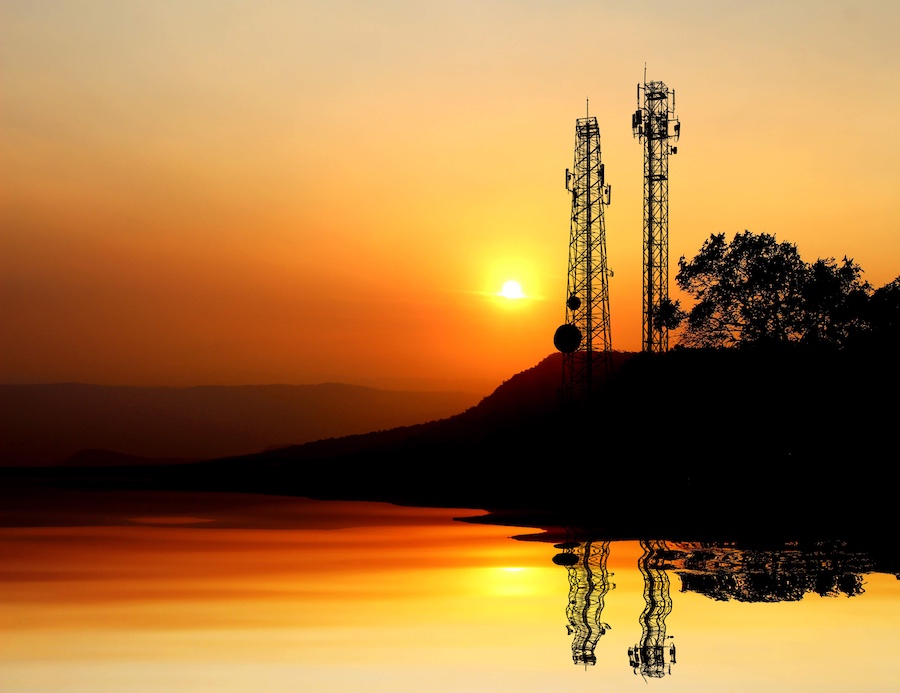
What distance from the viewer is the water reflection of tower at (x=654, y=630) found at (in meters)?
21.6

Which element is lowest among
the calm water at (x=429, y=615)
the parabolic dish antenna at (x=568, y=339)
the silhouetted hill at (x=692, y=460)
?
the calm water at (x=429, y=615)

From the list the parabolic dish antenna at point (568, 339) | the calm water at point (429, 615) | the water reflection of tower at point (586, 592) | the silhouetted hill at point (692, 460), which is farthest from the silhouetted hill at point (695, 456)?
the calm water at point (429, 615)

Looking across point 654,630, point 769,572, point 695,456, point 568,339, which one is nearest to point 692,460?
point 695,456

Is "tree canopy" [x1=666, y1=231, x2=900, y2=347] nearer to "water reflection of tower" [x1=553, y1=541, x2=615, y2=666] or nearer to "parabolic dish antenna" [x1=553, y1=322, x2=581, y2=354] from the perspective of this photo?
"parabolic dish antenna" [x1=553, y1=322, x2=581, y2=354]

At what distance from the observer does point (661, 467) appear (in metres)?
76.9

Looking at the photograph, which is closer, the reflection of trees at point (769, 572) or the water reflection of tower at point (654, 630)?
the water reflection of tower at point (654, 630)

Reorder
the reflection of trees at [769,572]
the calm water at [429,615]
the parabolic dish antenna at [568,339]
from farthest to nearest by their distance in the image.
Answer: the parabolic dish antenna at [568,339] < the reflection of trees at [769,572] < the calm water at [429,615]

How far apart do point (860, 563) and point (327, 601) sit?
18.4m

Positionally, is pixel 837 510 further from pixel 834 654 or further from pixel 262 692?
pixel 262 692

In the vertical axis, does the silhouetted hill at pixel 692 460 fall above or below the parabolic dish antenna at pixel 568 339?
below

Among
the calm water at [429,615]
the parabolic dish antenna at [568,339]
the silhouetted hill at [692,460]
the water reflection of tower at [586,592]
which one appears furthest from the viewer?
the parabolic dish antenna at [568,339]

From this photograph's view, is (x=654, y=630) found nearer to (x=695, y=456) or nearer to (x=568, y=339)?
(x=695, y=456)

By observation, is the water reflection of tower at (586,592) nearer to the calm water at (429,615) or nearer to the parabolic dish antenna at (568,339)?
the calm water at (429,615)

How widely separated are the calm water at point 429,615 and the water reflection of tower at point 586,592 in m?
0.08
